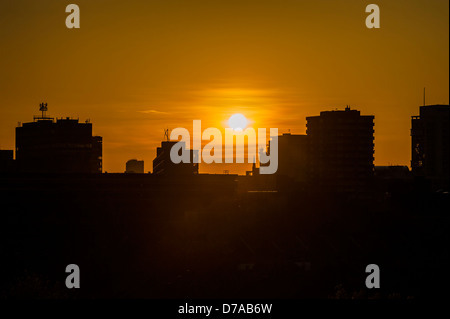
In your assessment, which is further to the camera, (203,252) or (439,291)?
(203,252)

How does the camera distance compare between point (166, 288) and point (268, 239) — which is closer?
point (166, 288)

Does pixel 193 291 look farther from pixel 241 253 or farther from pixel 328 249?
pixel 328 249
